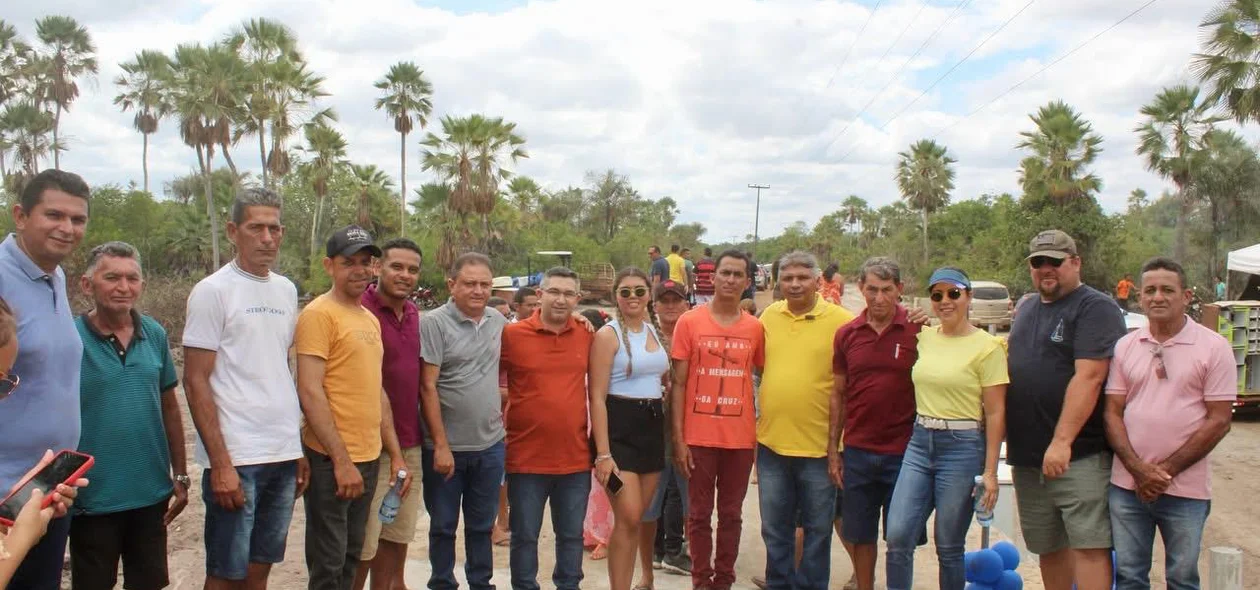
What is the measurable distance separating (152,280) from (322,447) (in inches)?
717

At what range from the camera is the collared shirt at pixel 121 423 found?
354 centimetres

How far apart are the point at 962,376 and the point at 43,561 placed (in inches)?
150

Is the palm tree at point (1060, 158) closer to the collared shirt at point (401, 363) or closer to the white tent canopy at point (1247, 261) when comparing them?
the white tent canopy at point (1247, 261)

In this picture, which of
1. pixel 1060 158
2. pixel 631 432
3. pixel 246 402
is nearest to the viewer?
pixel 246 402

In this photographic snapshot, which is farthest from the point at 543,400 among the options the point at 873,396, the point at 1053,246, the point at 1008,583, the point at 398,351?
the point at 1008,583

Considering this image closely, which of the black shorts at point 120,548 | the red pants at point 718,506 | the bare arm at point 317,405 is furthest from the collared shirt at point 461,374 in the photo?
the black shorts at point 120,548

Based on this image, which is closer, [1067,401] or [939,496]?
[1067,401]

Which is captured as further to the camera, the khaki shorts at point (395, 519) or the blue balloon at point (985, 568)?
the blue balloon at point (985, 568)

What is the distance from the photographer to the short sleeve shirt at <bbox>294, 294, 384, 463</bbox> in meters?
4.02

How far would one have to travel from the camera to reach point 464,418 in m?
4.52

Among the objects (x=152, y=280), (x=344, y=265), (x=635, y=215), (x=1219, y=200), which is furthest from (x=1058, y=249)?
(x=635, y=215)

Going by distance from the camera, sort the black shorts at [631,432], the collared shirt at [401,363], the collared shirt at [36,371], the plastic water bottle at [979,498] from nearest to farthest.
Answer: the collared shirt at [36,371], the plastic water bottle at [979,498], the collared shirt at [401,363], the black shorts at [631,432]

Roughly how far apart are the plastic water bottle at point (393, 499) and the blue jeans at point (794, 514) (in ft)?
5.96

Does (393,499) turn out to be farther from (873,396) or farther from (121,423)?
(873,396)
